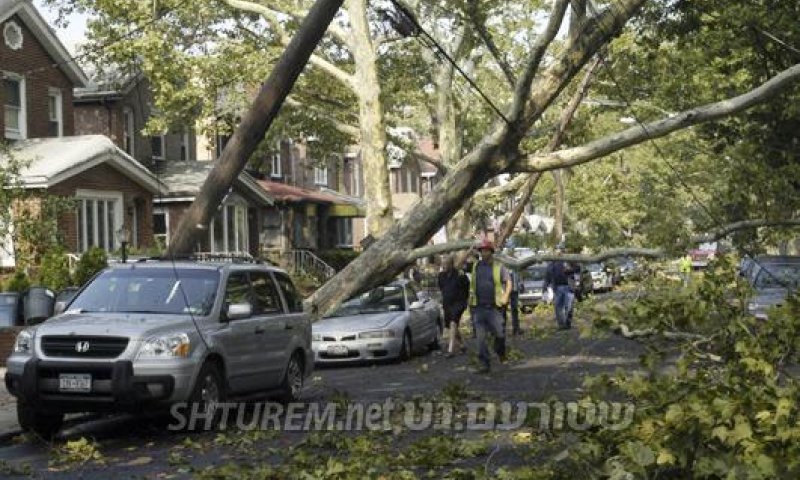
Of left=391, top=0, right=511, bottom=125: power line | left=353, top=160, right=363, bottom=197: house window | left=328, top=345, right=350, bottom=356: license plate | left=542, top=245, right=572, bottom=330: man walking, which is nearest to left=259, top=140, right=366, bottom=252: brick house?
left=353, top=160, right=363, bottom=197: house window

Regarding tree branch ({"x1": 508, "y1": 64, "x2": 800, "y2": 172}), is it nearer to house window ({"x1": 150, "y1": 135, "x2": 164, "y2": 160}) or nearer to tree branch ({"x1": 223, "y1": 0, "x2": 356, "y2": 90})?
tree branch ({"x1": 223, "y1": 0, "x2": 356, "y2": 90})

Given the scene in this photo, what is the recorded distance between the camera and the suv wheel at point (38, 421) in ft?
36.1

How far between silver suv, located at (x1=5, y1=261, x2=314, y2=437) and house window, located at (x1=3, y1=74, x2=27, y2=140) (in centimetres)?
1971

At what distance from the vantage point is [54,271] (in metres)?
24.2

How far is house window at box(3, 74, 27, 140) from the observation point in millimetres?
30469

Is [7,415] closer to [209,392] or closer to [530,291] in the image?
[209,392]

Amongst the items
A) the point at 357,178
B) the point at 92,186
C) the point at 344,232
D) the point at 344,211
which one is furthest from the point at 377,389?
the point at 357,178

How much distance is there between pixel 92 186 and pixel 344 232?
2682 cm

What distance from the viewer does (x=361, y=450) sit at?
9266 mm

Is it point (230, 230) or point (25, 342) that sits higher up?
point (230, 230)

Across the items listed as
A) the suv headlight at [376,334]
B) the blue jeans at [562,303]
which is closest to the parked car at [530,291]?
the blue jeans at [562,303]

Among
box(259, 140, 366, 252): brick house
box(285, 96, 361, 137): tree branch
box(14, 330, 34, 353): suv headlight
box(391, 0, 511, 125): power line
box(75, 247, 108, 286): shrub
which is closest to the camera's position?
box(391, 0, 511, 125): power line

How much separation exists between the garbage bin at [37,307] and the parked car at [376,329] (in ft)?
20.3

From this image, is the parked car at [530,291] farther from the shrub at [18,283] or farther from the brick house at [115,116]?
the shrub at [18,283]
